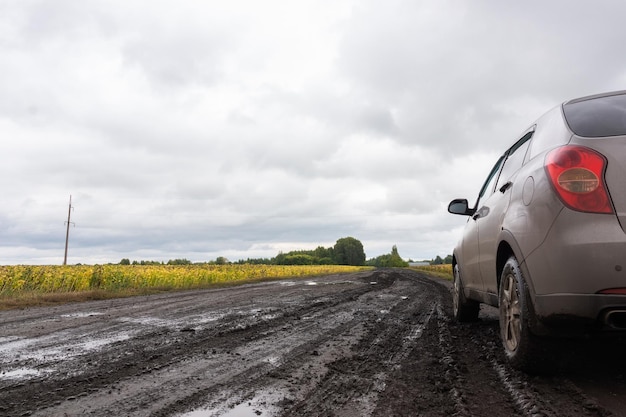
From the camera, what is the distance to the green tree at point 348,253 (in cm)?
14012

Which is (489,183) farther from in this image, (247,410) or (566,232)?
(247,410)

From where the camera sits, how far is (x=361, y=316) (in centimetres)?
620

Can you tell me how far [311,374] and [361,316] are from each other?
331 centimetres

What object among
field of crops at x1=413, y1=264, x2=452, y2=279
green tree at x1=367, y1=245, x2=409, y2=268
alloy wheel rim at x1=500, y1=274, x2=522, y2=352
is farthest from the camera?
green tree at x1=367, y1=245, x2=409, y2=268

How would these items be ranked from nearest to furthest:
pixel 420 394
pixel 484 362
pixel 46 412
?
pixel 46 412, pixel 420 394, pixel 484 362

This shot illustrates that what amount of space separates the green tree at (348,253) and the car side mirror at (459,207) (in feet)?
442

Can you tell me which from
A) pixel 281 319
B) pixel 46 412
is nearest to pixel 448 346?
pixel 281 319

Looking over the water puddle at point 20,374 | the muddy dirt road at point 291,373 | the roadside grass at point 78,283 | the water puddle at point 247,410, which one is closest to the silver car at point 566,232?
the muddy dirt road at point 291,373

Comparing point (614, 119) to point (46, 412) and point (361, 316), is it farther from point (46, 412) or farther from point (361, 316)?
point (361, 316)

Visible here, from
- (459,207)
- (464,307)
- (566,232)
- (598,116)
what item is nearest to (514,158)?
(598,116)

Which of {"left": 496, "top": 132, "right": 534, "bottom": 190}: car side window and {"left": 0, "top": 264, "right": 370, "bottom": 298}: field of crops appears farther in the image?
{"left": 0, "top": 264, "right": 370, "bottom": 298}: field of crops

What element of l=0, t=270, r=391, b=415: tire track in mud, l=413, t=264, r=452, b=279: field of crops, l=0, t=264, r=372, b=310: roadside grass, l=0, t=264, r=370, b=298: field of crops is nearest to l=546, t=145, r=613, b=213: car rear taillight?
l=0, t=270, r=391, b=415: tire track in mud

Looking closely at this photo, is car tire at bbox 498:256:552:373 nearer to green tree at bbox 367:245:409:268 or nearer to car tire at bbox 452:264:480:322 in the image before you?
car tire at bbox 452:264:480:322

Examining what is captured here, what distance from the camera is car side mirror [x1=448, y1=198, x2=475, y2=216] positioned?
17.4 ft
